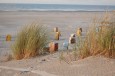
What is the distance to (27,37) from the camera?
371 inches

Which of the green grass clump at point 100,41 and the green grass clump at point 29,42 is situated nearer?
the green grass clump at point 100,41

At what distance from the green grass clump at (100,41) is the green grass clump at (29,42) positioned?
1.31 m

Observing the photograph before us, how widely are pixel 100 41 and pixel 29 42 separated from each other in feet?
6.44

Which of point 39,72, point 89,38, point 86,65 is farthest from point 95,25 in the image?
point 39,72

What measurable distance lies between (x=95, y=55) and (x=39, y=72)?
1408 mm

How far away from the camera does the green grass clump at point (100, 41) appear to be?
8.22 m

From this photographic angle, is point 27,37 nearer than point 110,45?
No

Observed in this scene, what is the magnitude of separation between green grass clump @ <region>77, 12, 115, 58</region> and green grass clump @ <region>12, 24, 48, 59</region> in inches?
51.7

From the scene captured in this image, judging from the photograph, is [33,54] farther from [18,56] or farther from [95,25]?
[95,25]

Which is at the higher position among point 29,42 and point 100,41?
point 100,41

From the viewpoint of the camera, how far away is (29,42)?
9258 millimetres

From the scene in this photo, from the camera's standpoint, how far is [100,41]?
8.27m

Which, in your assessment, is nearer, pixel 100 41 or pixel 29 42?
pixel 100 41

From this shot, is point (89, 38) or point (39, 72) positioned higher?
point (89, 38)
